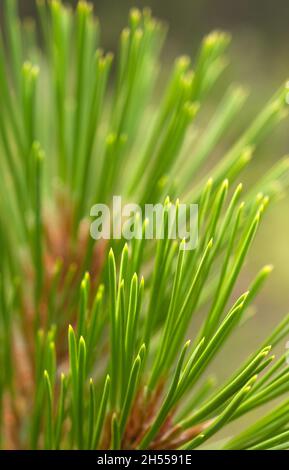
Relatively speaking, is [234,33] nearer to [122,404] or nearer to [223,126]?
[223,126]

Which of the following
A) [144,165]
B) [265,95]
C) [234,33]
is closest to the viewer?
[144,165]

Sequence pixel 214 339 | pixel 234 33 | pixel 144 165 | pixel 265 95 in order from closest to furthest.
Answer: pixel 214 339 < pixel 144 165 < pixel 265 95 < pixel 234 33

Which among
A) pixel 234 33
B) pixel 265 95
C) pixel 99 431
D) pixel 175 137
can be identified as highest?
pixel 234 33

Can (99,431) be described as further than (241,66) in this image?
No

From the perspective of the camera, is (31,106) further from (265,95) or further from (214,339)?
(265,95)

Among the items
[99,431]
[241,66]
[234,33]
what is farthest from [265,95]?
[99,431]

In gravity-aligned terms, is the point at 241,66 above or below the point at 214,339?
above

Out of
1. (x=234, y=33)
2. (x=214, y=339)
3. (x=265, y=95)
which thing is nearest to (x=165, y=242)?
(x=214, y=339)
